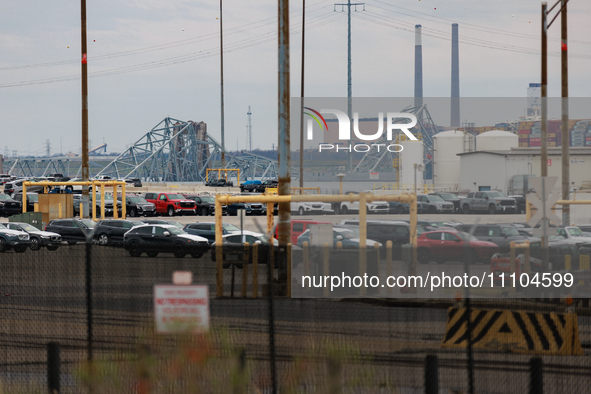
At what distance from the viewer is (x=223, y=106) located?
253ft

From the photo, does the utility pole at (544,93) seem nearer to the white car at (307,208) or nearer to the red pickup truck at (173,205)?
the white car at (307,208)

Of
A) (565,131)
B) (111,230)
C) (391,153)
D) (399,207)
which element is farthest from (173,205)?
(565,131)

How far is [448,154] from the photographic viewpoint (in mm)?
24250

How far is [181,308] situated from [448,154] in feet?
59.4

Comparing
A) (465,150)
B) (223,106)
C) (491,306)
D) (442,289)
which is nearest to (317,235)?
(442,289)

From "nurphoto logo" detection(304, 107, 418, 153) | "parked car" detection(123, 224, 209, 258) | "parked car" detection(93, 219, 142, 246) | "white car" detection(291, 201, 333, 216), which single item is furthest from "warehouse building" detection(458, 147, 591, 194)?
"white car" detection(291, 201, 333, 216)

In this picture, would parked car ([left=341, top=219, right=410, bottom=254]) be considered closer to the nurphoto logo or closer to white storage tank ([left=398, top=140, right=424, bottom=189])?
white storage tank ([left=398, top=140, right=424, bottom=189])

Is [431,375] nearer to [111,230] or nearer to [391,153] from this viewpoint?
[391,153]

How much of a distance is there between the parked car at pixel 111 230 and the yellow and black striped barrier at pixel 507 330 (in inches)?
931

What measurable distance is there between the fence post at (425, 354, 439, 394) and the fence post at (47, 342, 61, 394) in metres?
4.21

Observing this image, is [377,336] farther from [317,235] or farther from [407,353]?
[317,235]

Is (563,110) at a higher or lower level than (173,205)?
higher

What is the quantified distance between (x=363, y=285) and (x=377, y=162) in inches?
321

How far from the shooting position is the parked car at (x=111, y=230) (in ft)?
100
